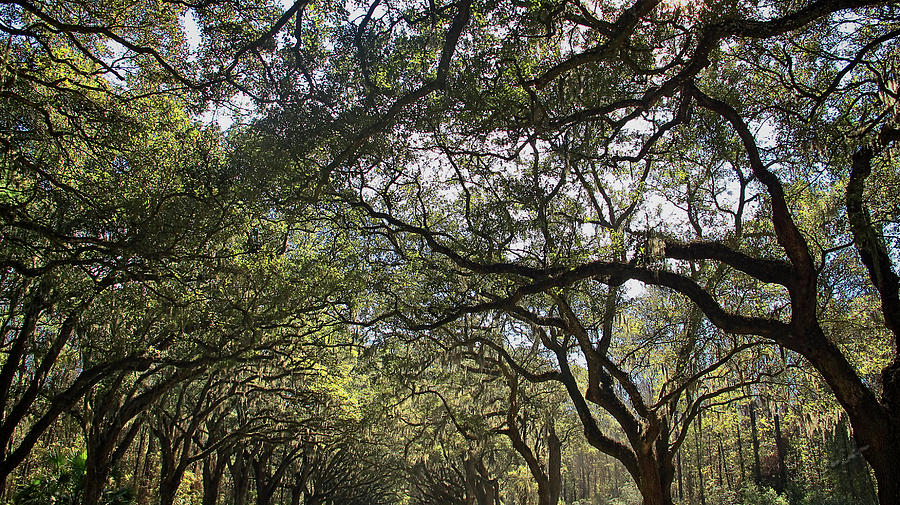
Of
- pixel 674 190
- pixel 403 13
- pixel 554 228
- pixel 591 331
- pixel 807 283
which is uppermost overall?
pixel 674 190

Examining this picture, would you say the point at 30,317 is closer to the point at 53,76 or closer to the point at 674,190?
the point at 53,76

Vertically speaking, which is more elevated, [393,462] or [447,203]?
[447,203]

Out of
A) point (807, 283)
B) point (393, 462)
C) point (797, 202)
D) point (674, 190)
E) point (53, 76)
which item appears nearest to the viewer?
point (807, 283)

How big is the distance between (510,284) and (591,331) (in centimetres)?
295

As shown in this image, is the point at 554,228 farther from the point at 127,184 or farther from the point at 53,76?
the point at 53,76

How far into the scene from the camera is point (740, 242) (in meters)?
8.91

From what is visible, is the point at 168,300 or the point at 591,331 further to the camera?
the point at 591,331

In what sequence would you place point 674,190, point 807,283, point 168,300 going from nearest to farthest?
point 807,283, point 168,300, point 674,190

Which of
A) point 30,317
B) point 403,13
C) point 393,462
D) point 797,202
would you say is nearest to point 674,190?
point 797,202

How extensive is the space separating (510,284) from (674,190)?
4040mm

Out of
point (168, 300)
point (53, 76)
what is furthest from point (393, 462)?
point (53, 76)

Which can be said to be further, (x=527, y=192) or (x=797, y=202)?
(x=797, y=202)

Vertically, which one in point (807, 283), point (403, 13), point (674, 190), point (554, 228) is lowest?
point (807, 283)

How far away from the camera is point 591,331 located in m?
11.5
